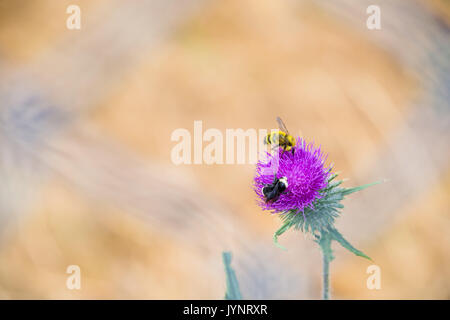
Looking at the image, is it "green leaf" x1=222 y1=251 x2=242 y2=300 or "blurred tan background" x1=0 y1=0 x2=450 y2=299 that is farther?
"blurred tan background" x1=0 y1=0 x2=450 y2=299

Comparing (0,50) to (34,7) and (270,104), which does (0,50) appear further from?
(270,104)

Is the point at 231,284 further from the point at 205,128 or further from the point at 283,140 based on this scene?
the point at 205,128

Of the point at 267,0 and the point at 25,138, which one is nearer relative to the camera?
the point at 25,138

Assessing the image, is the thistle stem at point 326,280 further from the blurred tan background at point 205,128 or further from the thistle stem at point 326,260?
the blurred tan background at point 205,128

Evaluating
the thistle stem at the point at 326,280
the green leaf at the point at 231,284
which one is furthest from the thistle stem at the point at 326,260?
the green leaf at the point at 231,284

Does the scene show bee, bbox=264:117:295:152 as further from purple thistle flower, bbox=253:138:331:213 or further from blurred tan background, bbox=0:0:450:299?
blurred tan background, bbox=0:0:450:299

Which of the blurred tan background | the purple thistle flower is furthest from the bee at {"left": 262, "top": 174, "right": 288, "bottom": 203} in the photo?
the blurred tan background
